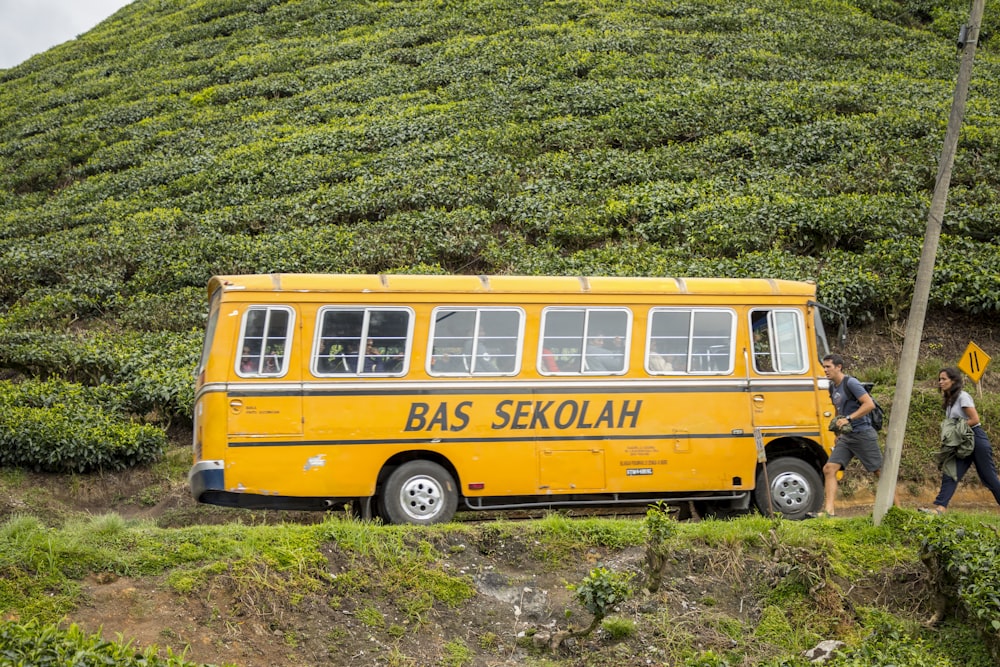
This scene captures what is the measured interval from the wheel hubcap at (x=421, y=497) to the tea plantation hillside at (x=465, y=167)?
20.8 feet

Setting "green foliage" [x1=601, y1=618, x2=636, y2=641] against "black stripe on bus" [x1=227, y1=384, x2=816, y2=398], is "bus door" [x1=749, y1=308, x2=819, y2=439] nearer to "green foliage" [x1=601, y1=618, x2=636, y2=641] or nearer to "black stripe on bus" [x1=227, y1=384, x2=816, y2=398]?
"black stripe on bus" [x1=227, y1=384, x2=816, y2=398]

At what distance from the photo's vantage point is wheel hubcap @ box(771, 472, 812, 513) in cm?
1182

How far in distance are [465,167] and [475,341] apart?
1692cm

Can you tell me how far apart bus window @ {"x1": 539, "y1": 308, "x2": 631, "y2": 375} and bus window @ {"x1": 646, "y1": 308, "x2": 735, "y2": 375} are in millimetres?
392

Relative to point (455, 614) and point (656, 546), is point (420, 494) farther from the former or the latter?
point (656, 546)

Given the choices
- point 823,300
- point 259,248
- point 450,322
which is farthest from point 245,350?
point 259,248

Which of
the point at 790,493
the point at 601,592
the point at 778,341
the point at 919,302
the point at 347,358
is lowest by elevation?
the point at 601,592

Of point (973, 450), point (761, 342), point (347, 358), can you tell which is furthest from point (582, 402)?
point (973, 450)

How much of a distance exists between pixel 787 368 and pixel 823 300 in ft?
22.8

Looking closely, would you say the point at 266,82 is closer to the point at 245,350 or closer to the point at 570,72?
the point at 570,72

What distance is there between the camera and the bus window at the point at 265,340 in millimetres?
10672

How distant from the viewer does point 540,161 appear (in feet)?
89.3

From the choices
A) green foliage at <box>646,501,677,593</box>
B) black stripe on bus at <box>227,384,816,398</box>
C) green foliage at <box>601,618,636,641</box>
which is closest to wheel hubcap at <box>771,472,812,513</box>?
black stripe on bus at <box>227,384,816,398</box>

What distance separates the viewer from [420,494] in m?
10.9
